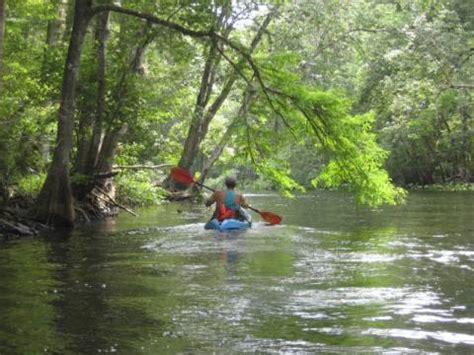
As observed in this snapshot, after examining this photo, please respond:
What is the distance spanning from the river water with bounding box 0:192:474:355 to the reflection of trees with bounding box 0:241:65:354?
16 mm

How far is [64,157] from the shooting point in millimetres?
14523

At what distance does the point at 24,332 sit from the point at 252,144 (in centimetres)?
1169

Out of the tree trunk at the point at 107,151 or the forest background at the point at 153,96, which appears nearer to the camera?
the forest background at the point at 153,96

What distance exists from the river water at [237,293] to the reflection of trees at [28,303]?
0.02 meters

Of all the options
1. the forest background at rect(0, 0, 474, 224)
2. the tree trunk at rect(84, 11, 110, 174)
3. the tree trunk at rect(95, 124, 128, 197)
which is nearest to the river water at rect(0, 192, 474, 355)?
the forest background at rect(0, 0, 474, 224)

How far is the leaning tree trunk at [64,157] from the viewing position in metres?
14.5

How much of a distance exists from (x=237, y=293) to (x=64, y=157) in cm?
818

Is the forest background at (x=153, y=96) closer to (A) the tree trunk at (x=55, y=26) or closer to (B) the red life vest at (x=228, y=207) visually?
(A) the tree trunk at (x=55, y=26)

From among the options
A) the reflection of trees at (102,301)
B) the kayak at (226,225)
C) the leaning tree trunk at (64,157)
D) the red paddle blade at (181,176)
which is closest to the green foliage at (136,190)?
the red paddle blade at (181,176)

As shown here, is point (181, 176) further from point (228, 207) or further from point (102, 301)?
point (102, 301)

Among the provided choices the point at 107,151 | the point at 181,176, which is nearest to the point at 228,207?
the point at 181,176

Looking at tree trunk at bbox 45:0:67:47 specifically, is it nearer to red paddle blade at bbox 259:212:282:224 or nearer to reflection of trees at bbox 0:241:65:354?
red paddle blade at bbox 259:212:282:224

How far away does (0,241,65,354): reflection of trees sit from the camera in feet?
17.8

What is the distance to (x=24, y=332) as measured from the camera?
18.9 ft
